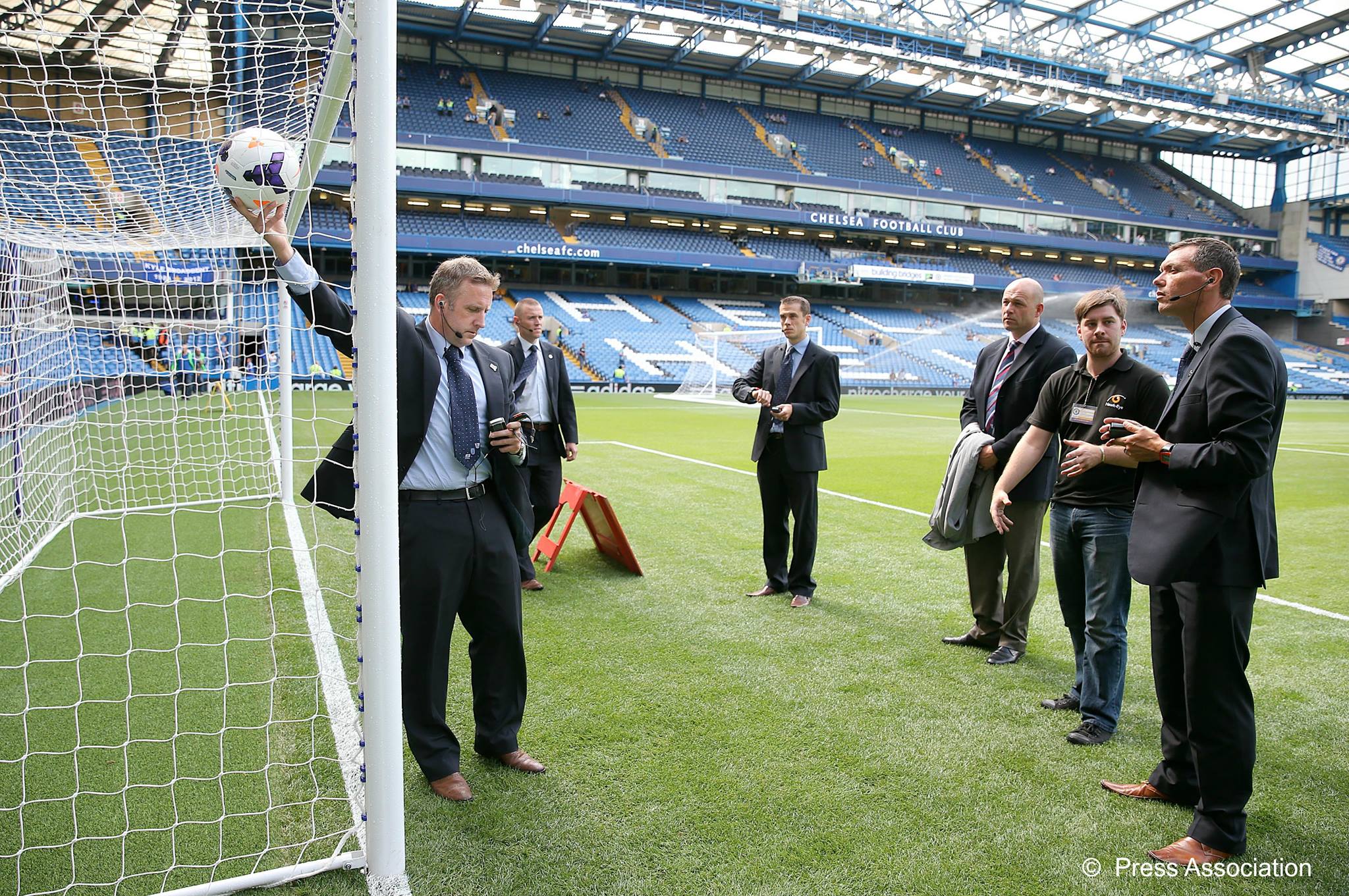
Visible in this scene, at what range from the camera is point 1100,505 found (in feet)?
12.7

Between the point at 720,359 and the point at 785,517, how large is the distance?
111 feet

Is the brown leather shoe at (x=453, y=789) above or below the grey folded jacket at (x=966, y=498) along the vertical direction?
below

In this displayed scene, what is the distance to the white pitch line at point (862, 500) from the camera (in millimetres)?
6125

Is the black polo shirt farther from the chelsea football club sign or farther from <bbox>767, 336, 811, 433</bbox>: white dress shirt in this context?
the chelsea football club sign

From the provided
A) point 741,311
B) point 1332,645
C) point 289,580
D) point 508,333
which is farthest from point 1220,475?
point 741,311

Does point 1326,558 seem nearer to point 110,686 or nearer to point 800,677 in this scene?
point 800,677

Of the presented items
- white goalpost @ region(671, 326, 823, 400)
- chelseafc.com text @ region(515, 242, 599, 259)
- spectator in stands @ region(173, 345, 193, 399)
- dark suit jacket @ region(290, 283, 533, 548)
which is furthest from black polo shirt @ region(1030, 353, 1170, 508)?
chelseafc.com text @ region(515, 242, 599, 259)

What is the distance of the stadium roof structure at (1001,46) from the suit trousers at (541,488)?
3411cm

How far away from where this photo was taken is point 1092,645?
396 cm

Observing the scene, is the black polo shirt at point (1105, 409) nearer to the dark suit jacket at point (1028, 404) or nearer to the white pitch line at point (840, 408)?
the dark suit jacket at point (1028, 404)

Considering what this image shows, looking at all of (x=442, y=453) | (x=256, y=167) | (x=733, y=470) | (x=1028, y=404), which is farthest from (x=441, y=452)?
(x=733, y=470)

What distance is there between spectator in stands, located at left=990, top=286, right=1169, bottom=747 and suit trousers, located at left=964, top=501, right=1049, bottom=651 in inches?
29.8

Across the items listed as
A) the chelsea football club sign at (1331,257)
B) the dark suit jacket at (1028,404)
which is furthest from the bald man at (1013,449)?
the chelsea football club sign at (1331,257)

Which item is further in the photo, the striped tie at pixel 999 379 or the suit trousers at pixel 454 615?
the striped tie at pixel 999 379
